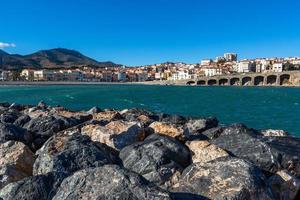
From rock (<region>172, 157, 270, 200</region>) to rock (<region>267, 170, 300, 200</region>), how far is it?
2.62 feet

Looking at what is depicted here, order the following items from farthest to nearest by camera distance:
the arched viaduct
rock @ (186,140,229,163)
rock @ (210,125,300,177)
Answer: the arched viaduct
rock @ (186,140,229,163)
rock @ (210,125,300,177)

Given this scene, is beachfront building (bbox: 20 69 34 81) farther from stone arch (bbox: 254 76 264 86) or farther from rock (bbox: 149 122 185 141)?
rock (bbox: 149 122 185 141)

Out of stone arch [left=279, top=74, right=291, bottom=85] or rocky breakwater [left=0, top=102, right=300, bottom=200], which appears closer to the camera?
rocky breakwater [left=0, top=102, right=300, bottom=200]

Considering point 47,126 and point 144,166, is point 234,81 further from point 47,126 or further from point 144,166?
point 144,166

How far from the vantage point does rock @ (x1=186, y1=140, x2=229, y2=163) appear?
24.0ft

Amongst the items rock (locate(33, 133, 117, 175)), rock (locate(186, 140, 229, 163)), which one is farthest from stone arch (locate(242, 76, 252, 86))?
rock (locate(33, 133, 117, 175))

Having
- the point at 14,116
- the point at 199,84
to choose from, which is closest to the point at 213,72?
the point at 199,84

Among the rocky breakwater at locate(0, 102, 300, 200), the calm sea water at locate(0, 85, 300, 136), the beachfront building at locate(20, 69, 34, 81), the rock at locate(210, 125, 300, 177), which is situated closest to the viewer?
the rocky breakwater at locate(0, 102, 300, 200)

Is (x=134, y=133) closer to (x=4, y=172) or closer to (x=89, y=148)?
(x=89, y=148)

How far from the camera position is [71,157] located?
6840mm

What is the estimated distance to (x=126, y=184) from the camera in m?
4.86

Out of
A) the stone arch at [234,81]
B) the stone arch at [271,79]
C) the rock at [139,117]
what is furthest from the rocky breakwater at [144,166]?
the stone arch at [234,81]

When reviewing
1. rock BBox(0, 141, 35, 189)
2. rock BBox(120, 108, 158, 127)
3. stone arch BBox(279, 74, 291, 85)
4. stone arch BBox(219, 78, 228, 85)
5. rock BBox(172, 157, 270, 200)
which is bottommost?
stone arch BBox(219, 78, 228, 85)

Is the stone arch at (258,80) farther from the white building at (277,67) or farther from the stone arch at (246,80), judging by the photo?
the white building at (277,67)
